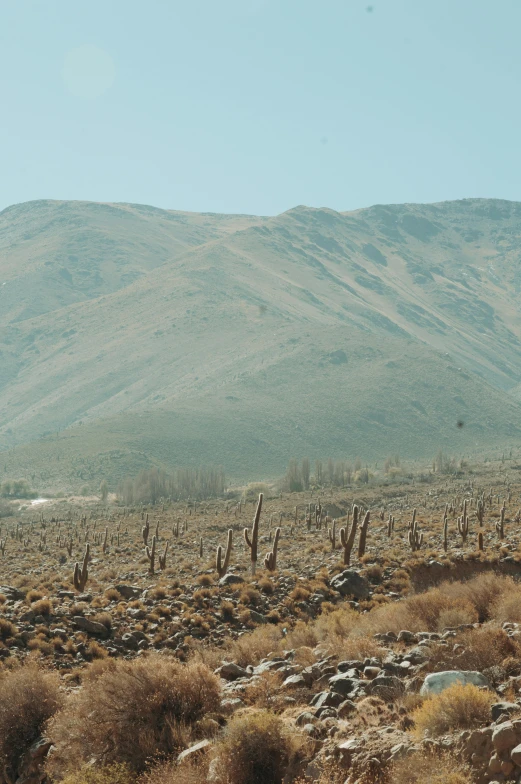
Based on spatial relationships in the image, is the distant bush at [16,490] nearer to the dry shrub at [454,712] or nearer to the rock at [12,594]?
the rock at [12,594]

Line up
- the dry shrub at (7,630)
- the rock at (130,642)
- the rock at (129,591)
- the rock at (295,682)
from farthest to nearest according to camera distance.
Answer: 1. the rock at (129,591)
2. the rock at (130,642)
3. the dry shrub at (7,630)
4. the rock at (295,682)

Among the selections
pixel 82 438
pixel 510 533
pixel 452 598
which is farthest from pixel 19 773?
pixel 82 438

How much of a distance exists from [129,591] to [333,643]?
10298 millimetres

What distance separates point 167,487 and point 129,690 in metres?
133

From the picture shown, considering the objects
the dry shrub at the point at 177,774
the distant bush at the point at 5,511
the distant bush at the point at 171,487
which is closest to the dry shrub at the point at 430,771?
the dry shrub at the point at 177,774

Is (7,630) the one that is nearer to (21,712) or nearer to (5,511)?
(21,712)

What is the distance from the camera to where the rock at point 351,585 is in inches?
1036

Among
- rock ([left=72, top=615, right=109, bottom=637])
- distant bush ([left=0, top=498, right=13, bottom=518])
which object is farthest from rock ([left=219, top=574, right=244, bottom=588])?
distant bush ([left=0, top=498, right=13, bottom=518])

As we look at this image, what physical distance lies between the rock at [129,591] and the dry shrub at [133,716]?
11.6 meters

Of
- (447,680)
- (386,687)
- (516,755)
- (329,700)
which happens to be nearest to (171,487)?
(329,700)

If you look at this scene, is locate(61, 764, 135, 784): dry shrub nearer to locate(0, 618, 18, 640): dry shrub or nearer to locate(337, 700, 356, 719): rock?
locate(337, 700, 356, 719): rock

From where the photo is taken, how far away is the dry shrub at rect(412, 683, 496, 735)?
1052 centimetres

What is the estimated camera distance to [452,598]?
734 inches

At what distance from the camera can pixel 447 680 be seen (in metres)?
12.0
